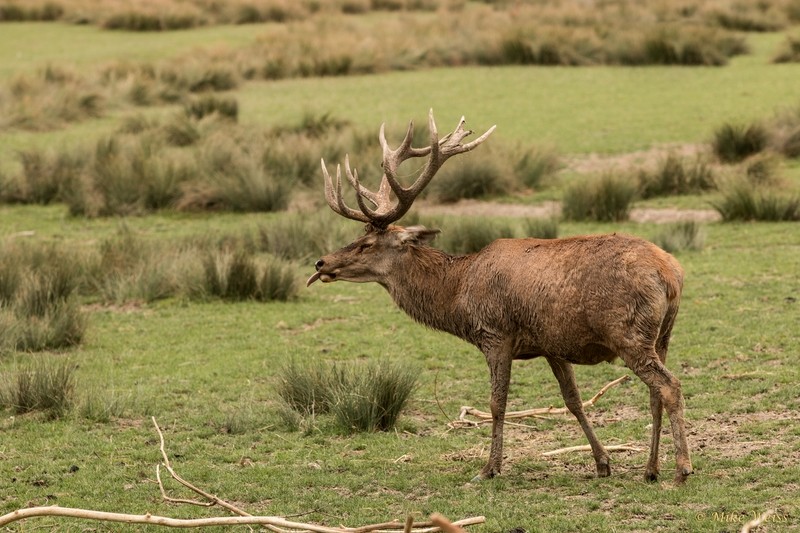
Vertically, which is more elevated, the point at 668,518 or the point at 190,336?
the point at 668,518

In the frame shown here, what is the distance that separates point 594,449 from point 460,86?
2072 cm

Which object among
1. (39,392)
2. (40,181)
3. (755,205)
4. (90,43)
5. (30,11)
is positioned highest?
(30,11)

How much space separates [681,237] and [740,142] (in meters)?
5.33

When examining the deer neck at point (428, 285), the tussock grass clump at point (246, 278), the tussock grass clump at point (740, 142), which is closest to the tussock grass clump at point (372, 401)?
the deer neck at point (428, 285)

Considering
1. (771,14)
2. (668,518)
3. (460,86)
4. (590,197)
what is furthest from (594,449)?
(771,14)

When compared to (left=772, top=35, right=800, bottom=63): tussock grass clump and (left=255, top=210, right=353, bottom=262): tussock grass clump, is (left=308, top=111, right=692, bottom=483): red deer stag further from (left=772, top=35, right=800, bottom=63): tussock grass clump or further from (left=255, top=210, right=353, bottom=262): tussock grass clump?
(left=772, top=35, right=800, bottom=63): tussock grass clump

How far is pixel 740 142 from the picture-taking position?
20.0m

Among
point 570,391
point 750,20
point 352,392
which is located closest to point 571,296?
point 570,391

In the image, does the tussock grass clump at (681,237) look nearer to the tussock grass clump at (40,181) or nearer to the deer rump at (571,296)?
the deer rump at (571,296)

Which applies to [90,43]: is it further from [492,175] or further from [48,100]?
[492,175]

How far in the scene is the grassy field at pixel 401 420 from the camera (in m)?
7.52

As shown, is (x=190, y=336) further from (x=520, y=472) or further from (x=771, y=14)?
(x=771, y=14)

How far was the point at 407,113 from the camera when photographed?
80.1ft

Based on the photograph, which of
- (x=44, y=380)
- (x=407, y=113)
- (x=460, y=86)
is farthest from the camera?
(x=460, y=86)
